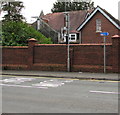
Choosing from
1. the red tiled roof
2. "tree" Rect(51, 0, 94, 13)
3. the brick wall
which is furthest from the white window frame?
"tree" Rect(51, 0, 94, 13)

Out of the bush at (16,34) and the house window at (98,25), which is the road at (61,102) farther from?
the house window at (98,25)

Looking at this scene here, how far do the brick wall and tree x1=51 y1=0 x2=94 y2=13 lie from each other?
46.6m

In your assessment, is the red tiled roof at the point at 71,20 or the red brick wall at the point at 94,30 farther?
the red tiled roof at the point at 71,20

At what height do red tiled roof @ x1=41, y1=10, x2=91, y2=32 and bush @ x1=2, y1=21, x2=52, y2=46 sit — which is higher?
red tiled roof @ x1=41, y1=10, x2=91, y2=32

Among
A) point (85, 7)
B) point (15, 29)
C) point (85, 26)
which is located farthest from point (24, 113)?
point (85, 7)

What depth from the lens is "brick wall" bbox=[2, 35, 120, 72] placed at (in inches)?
642

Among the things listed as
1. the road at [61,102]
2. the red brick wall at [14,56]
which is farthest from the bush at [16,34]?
the road at [61,102]

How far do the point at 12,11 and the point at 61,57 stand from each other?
3300cm

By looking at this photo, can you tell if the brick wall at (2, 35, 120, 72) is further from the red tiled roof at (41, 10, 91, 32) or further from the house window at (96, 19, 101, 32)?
the red tiled roof at (41, 10, 91, 32)

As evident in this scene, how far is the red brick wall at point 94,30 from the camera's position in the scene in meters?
29.5

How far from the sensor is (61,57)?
703 inches

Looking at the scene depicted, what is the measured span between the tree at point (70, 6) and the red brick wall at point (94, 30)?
34608 mm

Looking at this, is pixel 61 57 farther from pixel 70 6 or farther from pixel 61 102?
pixel 70 6

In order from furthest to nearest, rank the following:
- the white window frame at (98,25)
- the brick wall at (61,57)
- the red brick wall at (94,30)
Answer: the white window frame at (98,25) < the red brick wall at (94,30) < the brick wall at (61,57)
